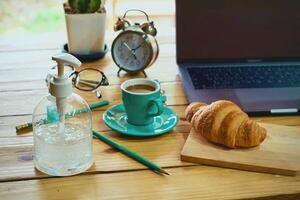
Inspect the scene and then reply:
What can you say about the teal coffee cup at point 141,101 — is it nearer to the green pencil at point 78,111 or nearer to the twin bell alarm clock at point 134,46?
the green pencil at point 78,111

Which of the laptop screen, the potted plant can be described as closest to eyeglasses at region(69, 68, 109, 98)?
the potted plant

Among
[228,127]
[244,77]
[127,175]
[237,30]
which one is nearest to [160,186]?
[127,175]

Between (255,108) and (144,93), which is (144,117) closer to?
(144,93)

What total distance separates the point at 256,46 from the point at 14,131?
63cm

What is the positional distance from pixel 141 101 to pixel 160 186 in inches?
7.5

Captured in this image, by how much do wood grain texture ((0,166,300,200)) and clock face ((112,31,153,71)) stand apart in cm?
42

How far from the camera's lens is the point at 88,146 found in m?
0.76

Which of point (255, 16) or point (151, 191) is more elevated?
point (255, 16)

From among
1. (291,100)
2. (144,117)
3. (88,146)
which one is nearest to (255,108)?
(291,100)

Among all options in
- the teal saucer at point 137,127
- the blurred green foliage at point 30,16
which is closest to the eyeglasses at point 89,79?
the teal saucer at point 137,127

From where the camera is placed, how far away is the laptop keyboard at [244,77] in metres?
1.00

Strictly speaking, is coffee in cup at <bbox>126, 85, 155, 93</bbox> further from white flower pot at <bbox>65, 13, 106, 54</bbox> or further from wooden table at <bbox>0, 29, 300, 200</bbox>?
white flower pot at <bbox>65, 13, 106, 54</bbox>

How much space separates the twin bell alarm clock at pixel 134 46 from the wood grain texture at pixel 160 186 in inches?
16.4

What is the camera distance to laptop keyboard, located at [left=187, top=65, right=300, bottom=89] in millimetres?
998
